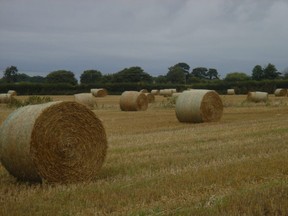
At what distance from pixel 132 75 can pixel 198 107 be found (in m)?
67.9

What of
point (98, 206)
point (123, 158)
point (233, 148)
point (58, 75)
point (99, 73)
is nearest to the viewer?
point (98, 206)

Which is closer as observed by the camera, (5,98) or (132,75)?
(5,98)

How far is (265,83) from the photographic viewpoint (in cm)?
5569

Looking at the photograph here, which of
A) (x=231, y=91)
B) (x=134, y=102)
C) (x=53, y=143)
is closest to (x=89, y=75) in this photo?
(x=231, y=91)

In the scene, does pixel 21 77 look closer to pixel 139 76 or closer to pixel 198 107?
pixel 139 76

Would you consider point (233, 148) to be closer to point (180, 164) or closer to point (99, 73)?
point (180, 164)

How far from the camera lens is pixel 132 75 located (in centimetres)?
8688

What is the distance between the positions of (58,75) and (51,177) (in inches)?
3638

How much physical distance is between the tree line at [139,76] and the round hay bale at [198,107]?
5492cm

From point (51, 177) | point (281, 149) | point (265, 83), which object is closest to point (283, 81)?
point (265, 83)

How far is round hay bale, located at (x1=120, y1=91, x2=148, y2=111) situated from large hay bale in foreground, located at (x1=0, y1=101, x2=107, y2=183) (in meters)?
19.3

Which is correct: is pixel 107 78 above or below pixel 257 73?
below

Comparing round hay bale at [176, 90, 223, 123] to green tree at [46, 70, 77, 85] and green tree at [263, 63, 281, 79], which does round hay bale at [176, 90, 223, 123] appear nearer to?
green tree at [263, 63, 281, 79]

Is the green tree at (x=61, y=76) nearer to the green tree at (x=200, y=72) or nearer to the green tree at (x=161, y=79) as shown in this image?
the green tree at (x=161, y=79)
